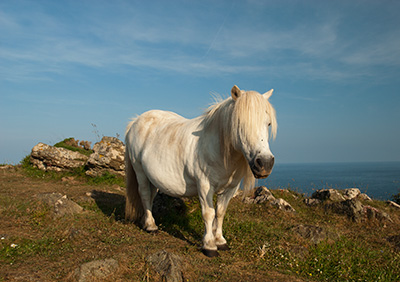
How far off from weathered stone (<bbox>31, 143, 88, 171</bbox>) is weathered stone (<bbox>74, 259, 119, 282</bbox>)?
8.59 m

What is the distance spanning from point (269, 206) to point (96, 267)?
18.2 feet

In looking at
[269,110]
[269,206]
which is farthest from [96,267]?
[269,206]

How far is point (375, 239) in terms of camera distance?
6.43m

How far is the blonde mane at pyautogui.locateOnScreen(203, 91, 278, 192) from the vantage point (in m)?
3.77

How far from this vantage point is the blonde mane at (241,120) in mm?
3768

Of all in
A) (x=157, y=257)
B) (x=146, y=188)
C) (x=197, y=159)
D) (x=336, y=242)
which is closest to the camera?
(x=157, y=257)

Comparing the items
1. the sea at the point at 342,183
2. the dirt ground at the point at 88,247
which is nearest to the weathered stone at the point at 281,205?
the sea at the point at 342,183

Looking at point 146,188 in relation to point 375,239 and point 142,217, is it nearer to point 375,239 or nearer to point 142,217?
point 142,217

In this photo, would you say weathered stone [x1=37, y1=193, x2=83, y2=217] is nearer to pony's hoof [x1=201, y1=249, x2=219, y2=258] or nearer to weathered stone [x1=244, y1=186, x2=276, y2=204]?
pony's hoof [x1=201, y1=249, x2=219, y2=258]

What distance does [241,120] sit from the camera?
3818mm

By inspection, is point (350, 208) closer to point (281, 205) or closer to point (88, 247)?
point (281, 205)

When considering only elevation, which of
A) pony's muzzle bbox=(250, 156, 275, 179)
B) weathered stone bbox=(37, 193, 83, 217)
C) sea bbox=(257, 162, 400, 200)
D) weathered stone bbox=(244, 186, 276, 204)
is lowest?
sea bbox=(257, 162, 400, 200)

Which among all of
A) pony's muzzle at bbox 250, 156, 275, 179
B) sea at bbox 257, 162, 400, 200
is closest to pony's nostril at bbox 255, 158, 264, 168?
pony's muzzle at bbox 250, 156, 275, 179

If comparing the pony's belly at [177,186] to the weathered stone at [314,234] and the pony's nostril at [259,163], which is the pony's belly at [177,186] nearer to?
the pony's nostril at [259,163]
